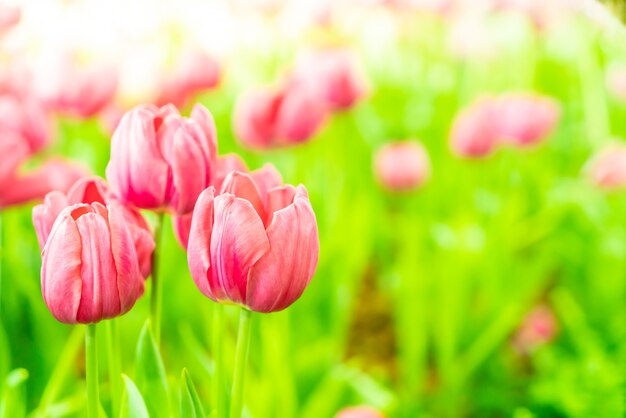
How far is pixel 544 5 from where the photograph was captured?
2072mm

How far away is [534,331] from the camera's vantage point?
129 centimetres

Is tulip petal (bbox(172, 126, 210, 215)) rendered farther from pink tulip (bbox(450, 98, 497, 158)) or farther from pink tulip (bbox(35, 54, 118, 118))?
pink tulip (bbox(450, 98, 497, 158))

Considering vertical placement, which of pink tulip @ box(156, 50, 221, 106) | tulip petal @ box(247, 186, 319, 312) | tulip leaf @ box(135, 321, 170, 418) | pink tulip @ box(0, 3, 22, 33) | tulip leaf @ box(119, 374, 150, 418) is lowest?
pink tulip @ box(156, 50, 221, 106)

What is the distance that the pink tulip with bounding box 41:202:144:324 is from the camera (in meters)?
0.41

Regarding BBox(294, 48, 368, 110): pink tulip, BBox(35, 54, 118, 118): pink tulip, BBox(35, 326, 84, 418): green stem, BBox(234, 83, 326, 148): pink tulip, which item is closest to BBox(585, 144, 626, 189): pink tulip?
BBox(294, 48, 368, 110): pink tulip

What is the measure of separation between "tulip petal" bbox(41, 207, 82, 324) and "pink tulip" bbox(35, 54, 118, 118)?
2.13 ft

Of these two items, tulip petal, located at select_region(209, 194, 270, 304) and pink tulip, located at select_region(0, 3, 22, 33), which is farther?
pink tulip, located at select_region(0, 3, 22, 33)

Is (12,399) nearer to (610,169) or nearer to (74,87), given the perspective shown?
(74,87)

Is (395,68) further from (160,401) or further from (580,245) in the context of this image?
(160,401)

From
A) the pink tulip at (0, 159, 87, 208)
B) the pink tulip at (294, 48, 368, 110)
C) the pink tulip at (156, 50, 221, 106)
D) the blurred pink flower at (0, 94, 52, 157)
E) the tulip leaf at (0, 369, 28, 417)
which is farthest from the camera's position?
the pink tulip at (294, 48, 368, 110)

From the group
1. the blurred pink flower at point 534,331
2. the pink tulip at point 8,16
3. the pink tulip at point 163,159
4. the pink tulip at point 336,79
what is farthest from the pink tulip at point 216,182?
the blurred pink flower at point 534,331

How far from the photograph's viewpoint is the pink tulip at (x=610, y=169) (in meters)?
1.28

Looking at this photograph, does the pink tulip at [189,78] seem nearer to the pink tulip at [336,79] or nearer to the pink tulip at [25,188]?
the pink tulip at [336,79]

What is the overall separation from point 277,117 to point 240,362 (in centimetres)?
65
